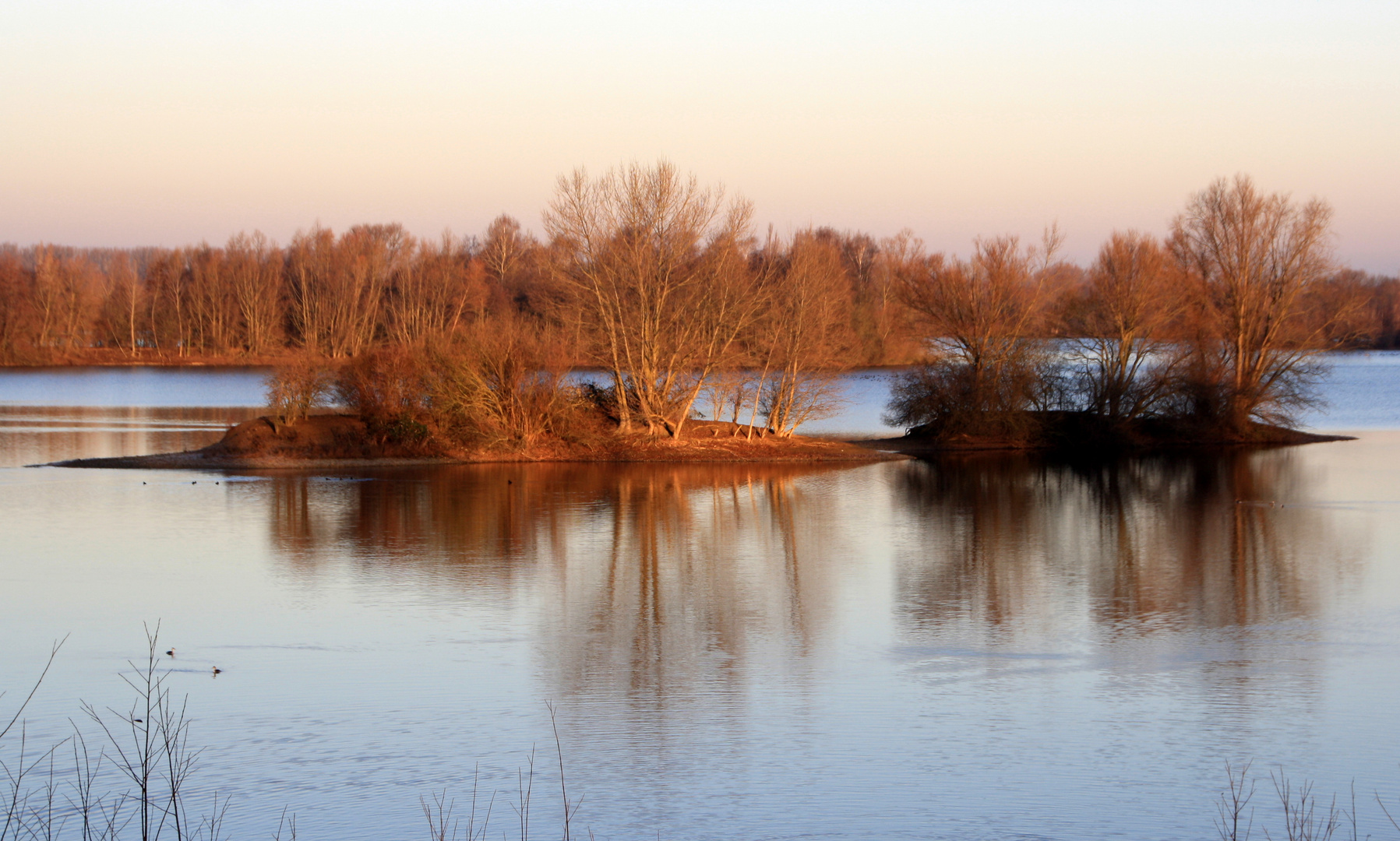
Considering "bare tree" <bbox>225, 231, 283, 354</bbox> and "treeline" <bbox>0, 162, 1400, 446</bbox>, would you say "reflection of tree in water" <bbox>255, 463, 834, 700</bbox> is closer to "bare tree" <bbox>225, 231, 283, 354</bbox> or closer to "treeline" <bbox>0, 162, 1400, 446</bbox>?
"treeline" <bbox>0, 162, 1400, 446</bbox>

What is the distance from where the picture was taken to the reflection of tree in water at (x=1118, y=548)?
12672 mm

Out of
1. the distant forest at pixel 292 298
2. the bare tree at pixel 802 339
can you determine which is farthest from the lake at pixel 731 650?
the distant forest at pixel 292 298

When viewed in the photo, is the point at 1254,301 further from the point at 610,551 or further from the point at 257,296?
the point at 257,296

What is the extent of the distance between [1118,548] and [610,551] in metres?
7.07

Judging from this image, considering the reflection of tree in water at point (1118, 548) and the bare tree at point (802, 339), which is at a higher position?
the bare tree at point (802, 339)

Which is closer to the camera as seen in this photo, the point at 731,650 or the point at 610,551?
the point at 731,650

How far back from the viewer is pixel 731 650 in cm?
1069

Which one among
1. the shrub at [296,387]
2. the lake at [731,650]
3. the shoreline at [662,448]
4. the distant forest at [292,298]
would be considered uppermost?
the distant forest at [292,298]

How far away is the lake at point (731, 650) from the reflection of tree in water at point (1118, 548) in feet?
0.29

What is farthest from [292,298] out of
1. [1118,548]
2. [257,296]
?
[1118,548]

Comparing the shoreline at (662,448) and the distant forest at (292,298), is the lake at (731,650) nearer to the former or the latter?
the shoreline at (662,448)

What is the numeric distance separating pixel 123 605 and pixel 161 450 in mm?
17735

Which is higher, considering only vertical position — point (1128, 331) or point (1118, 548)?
point (1128, 331)

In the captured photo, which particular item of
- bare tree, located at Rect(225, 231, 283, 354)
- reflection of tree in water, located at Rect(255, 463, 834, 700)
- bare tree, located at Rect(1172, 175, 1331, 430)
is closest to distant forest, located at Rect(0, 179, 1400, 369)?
bare tree, located at Rect(225, 231, 283, 354)
